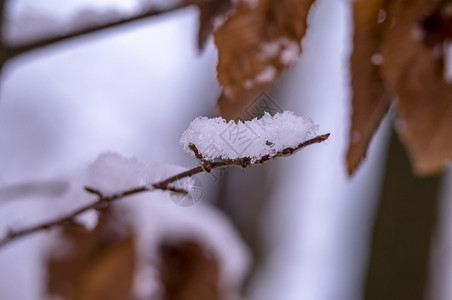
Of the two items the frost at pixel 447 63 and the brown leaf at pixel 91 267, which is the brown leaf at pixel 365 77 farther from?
the brown leaf at pixel 91 267

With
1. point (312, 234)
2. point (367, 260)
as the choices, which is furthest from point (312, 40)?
point (367, 260)

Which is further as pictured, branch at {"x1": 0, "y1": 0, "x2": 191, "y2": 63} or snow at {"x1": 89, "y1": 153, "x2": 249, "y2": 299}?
snow at {"x1": 89, "y1": 153, "x2": 249, "y2": 299}

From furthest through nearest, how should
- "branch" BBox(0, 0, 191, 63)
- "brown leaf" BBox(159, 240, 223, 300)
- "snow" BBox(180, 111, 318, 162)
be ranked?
"brown leaf" BBox(159, 240, 223, 300) → "branch" BBox(0, 0, 191, 63) → "snow" BBox(180, 111, 318, 162)

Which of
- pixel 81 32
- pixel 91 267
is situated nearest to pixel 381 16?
pixel 81 32

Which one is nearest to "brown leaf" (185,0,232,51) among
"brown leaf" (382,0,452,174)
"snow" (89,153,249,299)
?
"brown leaf" (382,0,452,174)

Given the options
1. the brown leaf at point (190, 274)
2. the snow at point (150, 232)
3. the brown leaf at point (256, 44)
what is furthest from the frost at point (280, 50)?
the brown leaf at point (190, 274)

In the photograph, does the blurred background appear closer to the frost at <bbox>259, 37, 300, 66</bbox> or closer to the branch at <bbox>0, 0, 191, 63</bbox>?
the branch at <bbox>0, 0, 191, 63</bbox>

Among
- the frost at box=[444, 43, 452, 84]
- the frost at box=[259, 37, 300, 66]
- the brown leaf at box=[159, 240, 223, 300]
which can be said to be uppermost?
the brown leaf at box=[159, 240, 223, 300]
